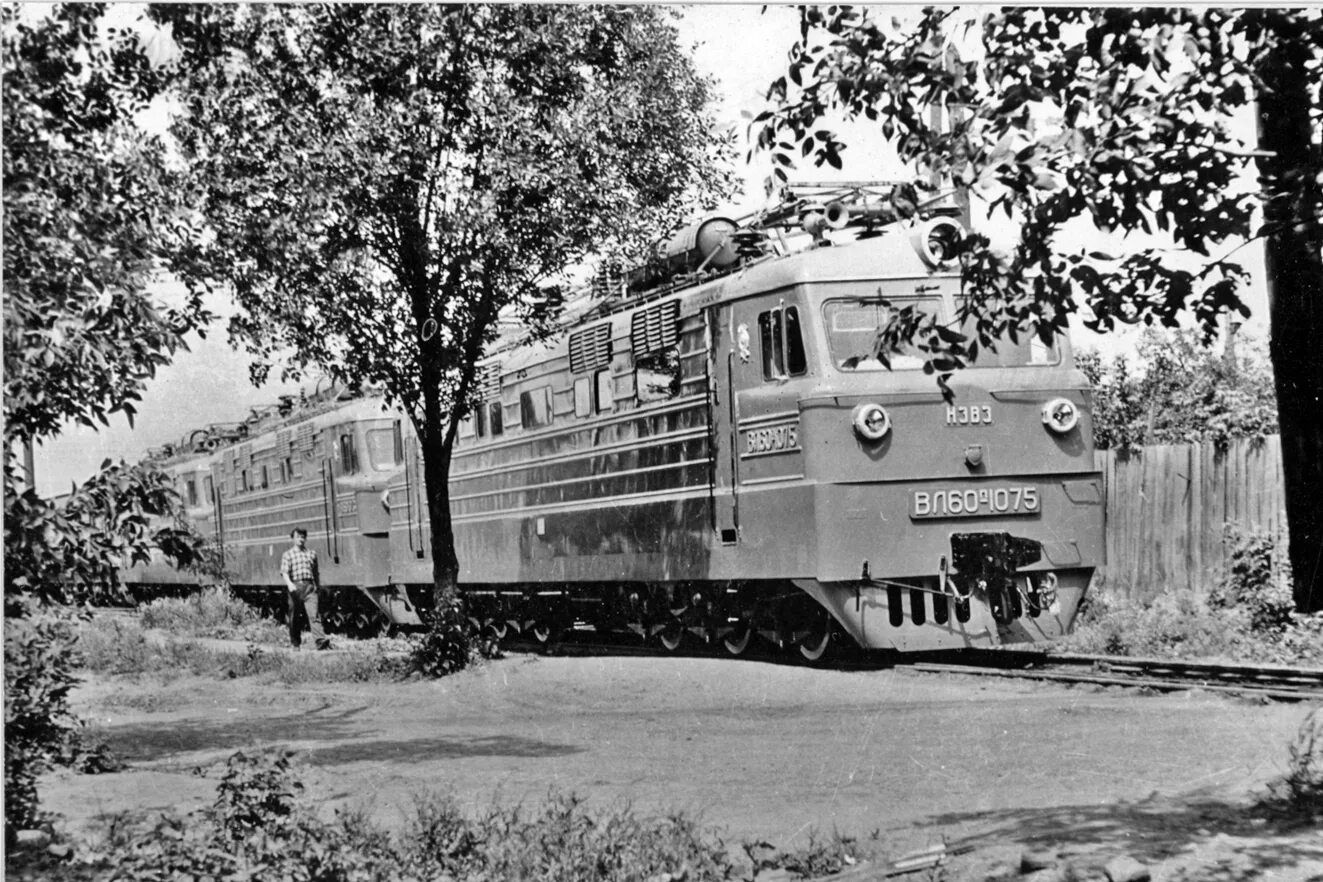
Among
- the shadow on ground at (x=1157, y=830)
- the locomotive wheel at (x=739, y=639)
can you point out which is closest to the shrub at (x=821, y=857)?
the shadow on ground at (x=1157, y=830)

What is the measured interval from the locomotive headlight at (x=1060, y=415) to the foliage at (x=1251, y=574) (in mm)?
2780

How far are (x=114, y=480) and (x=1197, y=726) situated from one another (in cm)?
583

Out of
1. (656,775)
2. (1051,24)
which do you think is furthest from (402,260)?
(1051,24)

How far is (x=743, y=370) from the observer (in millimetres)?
10859

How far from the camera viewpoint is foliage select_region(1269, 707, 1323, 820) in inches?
266

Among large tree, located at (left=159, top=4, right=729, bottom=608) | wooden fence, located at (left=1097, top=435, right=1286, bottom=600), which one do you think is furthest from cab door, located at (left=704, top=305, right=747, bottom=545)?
wooden fence, located at (left=1097, top=435, right=1286, bottom=600)

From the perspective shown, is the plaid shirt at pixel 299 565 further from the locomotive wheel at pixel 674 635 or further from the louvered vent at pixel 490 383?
the locomotive wheel at pixel 674 635

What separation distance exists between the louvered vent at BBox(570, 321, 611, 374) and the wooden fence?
444cm

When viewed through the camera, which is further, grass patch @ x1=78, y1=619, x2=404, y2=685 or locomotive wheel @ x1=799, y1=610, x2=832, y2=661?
locomotive wheel @ x1=799, y1=610, x2=832, y2=661

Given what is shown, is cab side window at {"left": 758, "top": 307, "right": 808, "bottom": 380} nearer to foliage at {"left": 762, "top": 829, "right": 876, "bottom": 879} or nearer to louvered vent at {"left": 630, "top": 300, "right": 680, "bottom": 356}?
louvered vent at {"left": 630, "top": 300, "right": 680, "bottom": 356}

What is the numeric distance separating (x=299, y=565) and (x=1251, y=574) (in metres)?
9.19

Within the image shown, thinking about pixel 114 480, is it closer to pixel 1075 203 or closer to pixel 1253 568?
pixel 1075 203

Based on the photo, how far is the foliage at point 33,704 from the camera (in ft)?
19.5

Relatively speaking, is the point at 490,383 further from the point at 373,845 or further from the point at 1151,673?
the point at 373,845
